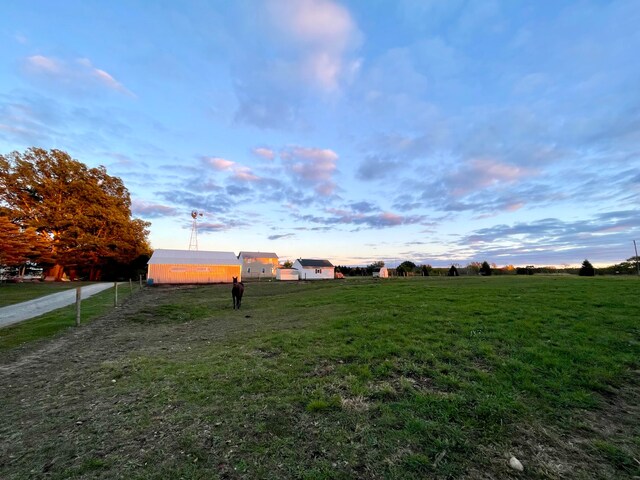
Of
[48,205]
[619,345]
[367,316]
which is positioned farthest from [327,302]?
[48,205]

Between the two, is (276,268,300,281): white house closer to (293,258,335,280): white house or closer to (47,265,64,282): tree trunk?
(293,258,335,280): white house

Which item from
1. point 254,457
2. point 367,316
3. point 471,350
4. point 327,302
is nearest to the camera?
point 254,457

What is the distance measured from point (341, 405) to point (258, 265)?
242 feet

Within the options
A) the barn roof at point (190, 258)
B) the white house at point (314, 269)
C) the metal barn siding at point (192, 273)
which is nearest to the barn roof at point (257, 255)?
the white house at point (314, 269)

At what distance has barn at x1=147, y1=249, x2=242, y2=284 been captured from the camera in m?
44.9

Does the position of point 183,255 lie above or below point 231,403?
above

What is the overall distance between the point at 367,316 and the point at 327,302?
6445 mm

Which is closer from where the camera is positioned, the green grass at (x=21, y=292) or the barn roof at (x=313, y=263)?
the green grass at (x=21, y=292)

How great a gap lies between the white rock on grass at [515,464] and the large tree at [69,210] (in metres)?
51.6

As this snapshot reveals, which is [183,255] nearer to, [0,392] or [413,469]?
[0,392]

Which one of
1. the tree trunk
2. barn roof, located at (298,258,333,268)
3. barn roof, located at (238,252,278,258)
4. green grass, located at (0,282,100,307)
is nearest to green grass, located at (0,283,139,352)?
green grass, located at (0,282,100,307)

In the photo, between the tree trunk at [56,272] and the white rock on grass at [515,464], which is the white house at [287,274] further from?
the white rock on grass at [515,464]

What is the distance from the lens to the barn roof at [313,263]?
230 ft

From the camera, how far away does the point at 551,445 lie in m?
3.71
